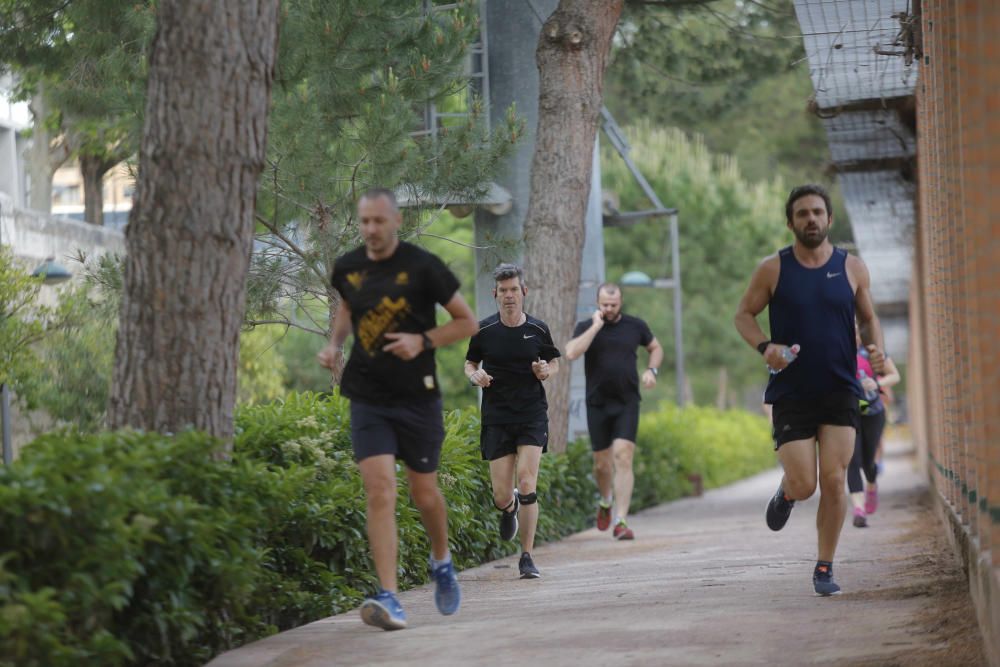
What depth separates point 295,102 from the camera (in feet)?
44.1

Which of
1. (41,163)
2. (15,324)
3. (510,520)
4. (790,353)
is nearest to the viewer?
(790,353)

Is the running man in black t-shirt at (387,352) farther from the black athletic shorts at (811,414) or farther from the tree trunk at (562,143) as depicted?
the tree trunk at (562,143)

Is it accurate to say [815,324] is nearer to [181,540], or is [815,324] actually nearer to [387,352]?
[387,352]

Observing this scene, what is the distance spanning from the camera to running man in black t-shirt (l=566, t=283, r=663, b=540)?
45.5 feet

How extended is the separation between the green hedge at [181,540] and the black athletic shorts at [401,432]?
1.12ft

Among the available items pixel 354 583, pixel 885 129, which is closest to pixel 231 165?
pixel 354 583

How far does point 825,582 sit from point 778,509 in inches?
39.7

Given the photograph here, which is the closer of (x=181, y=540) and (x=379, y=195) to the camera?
(x=181, y=540)

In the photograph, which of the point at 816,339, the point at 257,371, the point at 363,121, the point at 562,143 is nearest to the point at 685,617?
the point at 816,339

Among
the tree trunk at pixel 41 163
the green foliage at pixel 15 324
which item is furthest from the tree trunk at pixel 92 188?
the green foliage at pixel 15 324

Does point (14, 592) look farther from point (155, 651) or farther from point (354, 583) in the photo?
point (354, 583)

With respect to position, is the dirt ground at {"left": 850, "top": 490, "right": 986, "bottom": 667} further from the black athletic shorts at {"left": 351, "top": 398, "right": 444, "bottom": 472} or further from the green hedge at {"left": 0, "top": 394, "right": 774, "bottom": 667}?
the green hedge at {"left": 0, "top": 394, "right": 774, "bottom": 667}

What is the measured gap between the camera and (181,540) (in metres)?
6.34

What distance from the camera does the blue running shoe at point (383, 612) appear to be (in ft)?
24.4
